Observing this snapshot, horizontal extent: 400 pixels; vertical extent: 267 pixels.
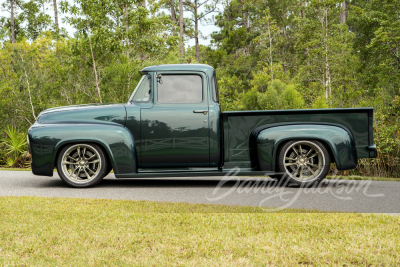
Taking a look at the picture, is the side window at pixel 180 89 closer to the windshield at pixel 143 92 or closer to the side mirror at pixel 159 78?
the side mirror at pixel 159 78

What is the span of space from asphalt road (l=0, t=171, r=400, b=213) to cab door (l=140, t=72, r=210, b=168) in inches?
20.4

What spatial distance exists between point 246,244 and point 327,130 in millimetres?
3728

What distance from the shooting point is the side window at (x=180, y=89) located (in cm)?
703

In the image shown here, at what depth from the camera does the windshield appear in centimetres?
706

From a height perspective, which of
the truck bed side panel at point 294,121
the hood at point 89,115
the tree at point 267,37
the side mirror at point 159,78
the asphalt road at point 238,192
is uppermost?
the tree at point 267,37

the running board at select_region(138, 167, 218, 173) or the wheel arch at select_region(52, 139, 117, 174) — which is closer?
the wheel arch at select_region(52, 139, 117, 174)

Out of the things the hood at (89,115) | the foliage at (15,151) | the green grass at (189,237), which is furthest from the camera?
the foliage at (15,151)

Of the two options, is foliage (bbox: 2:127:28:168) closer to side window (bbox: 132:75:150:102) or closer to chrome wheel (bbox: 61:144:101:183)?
chrome wheel (bbox: 61:144:101:183)

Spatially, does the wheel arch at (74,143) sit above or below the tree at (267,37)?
below

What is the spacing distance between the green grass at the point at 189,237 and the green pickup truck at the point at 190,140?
174 cm

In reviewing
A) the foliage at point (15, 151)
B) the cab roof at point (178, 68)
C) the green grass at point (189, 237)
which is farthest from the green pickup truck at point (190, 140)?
the foliage at point (15, 151)

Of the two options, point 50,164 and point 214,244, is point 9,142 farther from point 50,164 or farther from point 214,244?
point 214,244

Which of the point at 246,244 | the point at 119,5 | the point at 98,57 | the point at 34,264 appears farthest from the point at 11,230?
the point at 119,5

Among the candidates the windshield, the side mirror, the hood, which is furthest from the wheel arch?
the side mirror
